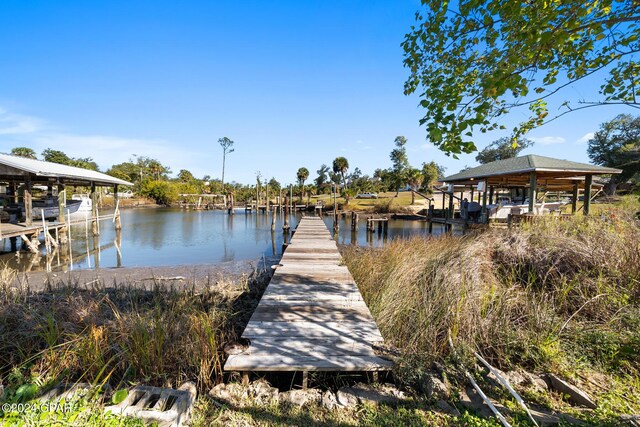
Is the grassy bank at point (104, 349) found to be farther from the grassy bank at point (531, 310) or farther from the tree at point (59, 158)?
the tree at point (59, 158)

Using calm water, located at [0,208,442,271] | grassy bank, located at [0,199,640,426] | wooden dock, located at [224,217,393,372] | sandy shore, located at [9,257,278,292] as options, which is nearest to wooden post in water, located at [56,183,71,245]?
calm water, located at [0,208,442,271]

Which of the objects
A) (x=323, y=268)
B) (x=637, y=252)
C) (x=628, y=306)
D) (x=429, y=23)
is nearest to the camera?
(x=429, y=23)

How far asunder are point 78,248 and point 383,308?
Answer: 1632 centimetres

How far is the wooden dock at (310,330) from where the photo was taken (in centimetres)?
261

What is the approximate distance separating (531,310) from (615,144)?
49365 millimetres

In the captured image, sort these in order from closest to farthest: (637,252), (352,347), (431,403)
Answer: (431,403) < (352,347) < (637,252)

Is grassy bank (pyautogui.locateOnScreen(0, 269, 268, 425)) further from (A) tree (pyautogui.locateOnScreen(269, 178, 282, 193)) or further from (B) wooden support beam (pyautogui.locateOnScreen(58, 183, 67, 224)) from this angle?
(A) tree (pyautogui.locateOnScreen(269, 178, 282, 193))

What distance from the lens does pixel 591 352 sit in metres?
2.91

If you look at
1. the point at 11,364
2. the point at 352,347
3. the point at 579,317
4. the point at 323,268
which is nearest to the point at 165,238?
the point at 323,268

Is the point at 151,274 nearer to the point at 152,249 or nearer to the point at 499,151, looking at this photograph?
the point at 152,249

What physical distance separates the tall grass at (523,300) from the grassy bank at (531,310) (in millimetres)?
12

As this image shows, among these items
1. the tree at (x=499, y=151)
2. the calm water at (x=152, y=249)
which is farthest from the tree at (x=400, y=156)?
the calm water at (x=152, y=249)

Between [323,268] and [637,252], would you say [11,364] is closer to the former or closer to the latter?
[323,268]
